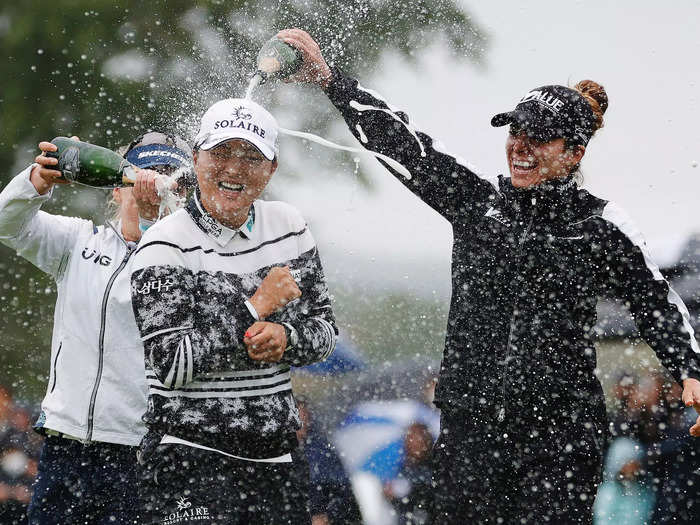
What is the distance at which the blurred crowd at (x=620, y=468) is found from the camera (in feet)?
16.3

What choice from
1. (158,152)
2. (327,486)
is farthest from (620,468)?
(158,152)

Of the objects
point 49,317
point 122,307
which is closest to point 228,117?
point 122,307

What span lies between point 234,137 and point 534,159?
1.28 m

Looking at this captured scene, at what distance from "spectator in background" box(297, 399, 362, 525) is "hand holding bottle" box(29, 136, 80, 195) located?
6.33 ft

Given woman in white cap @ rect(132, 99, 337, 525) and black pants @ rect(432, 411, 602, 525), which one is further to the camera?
black pants @ rect(432, 411, 602, 525)

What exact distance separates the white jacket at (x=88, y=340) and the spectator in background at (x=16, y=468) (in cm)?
202

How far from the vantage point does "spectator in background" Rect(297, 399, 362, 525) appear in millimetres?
5066

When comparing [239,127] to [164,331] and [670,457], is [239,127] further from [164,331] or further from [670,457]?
[670,457]

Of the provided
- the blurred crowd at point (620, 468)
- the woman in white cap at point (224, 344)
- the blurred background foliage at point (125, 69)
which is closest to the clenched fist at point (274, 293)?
the woman in white cap at point (224, 344)

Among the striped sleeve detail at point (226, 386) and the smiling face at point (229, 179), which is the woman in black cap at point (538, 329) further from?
the smiling face at point (229, 179)

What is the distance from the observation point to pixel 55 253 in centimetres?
402

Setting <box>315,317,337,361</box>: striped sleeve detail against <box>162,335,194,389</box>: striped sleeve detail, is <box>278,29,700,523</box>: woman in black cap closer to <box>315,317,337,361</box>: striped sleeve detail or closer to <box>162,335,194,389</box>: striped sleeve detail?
<box>315,317,337,361</box>: striped sleeve detail

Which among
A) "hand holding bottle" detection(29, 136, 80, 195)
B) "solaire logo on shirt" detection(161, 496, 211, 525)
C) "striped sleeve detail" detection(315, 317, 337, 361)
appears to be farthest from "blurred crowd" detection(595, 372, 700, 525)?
"hand holding bottle" detection(29, 136, 80, 195)

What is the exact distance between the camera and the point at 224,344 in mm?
3066
